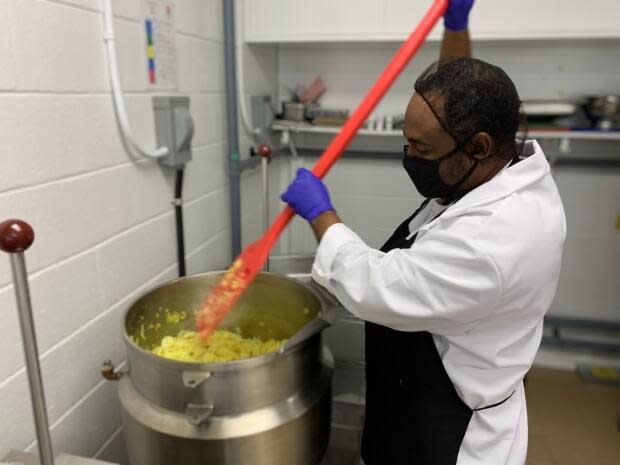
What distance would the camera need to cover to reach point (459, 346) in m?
0.82

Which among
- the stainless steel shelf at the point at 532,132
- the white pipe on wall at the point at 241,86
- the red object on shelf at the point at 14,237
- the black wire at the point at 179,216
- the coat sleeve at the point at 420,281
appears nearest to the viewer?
the red object on shelf at the point at 14,237

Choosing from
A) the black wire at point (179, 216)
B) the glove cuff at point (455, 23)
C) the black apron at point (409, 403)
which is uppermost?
the glove cuff at point (455, 23)

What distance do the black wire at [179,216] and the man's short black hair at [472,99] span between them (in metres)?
0.73

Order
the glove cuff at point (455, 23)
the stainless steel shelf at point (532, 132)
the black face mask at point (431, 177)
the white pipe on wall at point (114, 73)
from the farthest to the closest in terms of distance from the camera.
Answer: the stainless steel shelf at point (532, 132)
the glove cuff at point (455, 23)
the white pipe on wall at point (114, 73)
the black face mask at point (431, 177)

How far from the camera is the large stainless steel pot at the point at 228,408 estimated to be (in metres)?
0.78

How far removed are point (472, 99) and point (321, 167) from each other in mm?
296

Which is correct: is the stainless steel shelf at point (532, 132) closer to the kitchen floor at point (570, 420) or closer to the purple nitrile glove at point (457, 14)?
the purple nitrile glove at point (457, 14)

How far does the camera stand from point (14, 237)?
490 millimetres

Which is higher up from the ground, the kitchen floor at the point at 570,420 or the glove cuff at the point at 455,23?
the glove cuff at the point at 455,23

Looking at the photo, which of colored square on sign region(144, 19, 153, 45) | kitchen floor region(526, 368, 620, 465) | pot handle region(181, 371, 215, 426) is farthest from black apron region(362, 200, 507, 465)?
kitchen floor region(526, 368, 620, 465)

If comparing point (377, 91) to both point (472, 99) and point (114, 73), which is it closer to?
point (472, 99)

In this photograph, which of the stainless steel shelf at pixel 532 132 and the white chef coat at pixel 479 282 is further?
the stainless steel shelf at pixel 532 132

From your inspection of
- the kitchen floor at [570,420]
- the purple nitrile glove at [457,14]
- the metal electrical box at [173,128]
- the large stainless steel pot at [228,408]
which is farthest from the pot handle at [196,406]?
the kitchen floor at [570,420]

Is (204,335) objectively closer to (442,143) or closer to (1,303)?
(1,303)
